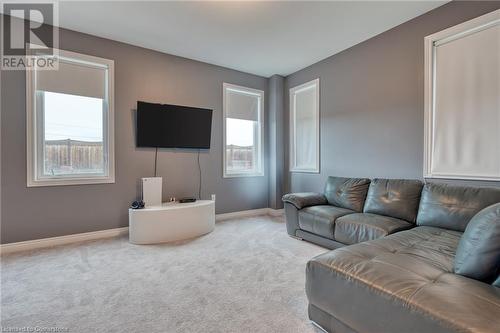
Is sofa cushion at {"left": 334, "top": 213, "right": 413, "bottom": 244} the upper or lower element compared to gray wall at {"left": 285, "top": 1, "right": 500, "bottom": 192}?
lower

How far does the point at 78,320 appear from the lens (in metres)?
1.66

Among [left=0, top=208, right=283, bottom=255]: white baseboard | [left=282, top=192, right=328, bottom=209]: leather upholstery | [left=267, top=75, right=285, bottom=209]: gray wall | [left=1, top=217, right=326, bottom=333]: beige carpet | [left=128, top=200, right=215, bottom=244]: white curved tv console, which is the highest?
[left=267, top=75, right=285, bottom=209]: gray wall

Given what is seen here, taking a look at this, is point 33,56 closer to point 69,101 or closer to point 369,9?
point 69,101

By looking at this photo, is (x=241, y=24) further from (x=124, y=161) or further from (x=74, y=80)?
(x=124, y=161)

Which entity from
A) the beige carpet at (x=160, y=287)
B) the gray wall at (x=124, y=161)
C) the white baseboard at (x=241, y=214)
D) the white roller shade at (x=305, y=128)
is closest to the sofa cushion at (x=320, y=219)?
the beige carpet at (x=160, y=287)

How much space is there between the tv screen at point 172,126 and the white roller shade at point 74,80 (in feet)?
1.90

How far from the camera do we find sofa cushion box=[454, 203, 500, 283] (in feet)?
3.98

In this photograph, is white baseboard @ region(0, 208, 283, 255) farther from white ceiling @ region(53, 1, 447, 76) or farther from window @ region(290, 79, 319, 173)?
window @ region(290, 79, 319, 173)

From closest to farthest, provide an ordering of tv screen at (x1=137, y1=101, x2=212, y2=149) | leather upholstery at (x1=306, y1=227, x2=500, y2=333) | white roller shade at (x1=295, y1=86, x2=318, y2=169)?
leather upholstery at (x1=306, y1=227, x2=500, y2=333), tv screen at (x1=137, y1=101, x2=212, y2=149), white roller shade at (x1=295, y1=86, x2=318, y2=169)

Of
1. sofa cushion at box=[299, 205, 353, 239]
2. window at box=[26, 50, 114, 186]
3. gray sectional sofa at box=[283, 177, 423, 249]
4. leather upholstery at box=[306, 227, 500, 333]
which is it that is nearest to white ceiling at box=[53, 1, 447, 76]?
window at box=[26, 50, 114, 186]

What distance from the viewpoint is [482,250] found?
1247mm

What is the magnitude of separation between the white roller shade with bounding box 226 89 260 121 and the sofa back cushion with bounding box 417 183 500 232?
317 cm

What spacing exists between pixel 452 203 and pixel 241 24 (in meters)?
3.04

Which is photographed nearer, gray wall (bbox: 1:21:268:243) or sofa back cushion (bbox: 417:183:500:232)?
sofa back cushion (bbox: 417:183:500:232)
